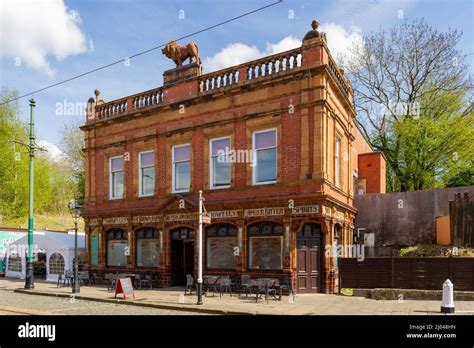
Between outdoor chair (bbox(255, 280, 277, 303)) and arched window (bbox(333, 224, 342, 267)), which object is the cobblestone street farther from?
arched window (bbox(333, 224, 342, 267))

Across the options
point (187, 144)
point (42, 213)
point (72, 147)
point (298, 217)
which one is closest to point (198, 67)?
point (187, 144)

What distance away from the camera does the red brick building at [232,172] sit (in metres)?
18.4

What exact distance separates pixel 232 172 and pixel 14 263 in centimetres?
2004

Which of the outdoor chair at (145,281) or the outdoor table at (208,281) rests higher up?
the outdoor table at (208,281)

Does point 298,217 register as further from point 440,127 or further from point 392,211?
point 440,127

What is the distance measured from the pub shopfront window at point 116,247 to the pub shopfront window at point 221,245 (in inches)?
222

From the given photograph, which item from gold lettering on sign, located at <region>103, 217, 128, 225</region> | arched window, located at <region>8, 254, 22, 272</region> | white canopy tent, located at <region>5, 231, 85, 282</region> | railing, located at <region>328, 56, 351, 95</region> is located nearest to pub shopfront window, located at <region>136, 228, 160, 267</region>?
gold lettering on sign, located at <region>103, 217, 128, 225</region>

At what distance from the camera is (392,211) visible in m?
23.9

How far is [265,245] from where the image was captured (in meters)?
19.2

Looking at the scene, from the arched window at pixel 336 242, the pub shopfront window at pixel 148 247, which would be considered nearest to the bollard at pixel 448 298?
the arched window at pixel 336 242

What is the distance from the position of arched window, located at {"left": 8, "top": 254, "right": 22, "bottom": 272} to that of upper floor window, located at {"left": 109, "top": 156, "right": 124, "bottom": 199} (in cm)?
1092

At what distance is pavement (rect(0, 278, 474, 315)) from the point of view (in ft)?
45.5

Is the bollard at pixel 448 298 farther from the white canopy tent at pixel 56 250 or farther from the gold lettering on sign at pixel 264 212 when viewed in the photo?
the white canopy tent at pixel 56 250

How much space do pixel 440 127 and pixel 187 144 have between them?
2025cm
